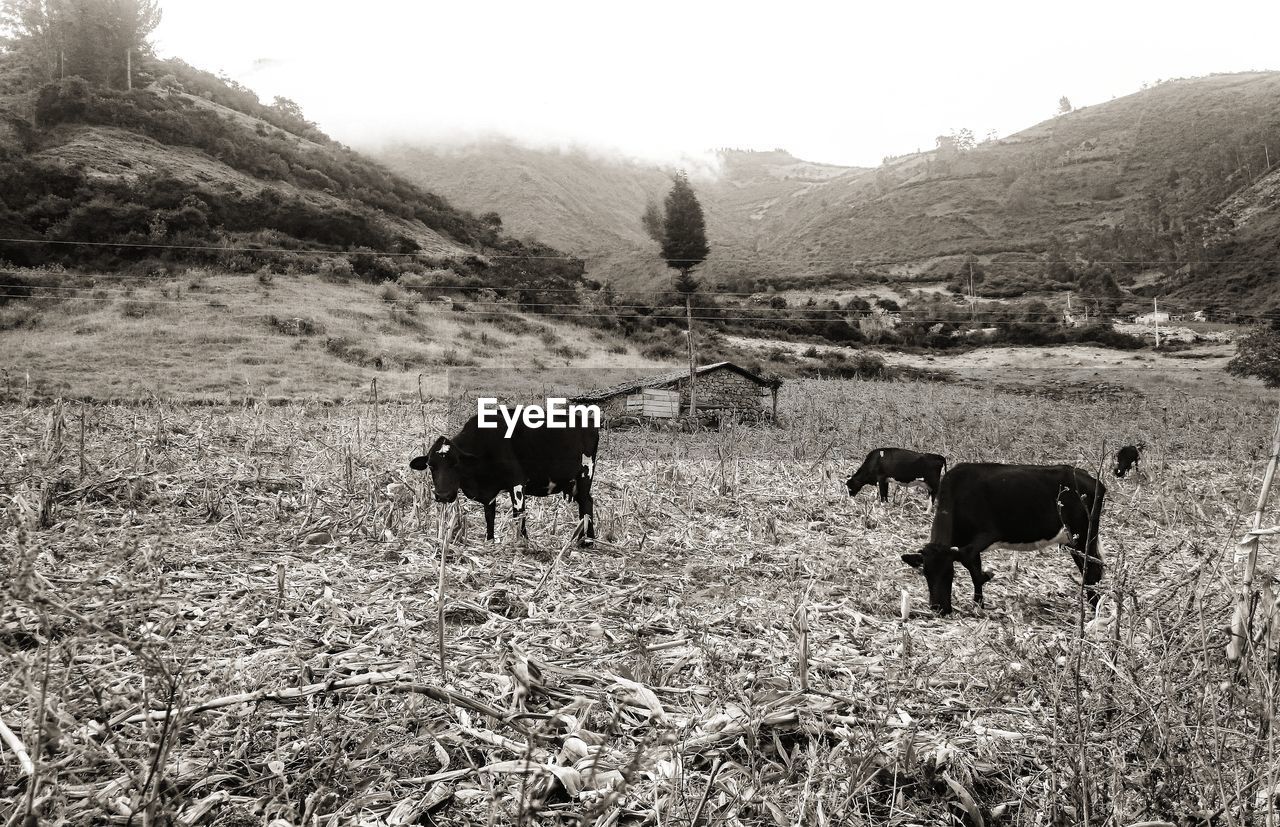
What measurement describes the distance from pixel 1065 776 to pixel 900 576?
12.0 ft

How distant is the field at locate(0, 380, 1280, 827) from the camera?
8.23ft

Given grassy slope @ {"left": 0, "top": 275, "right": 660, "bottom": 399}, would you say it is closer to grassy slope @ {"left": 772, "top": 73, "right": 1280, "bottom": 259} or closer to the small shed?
the small shed

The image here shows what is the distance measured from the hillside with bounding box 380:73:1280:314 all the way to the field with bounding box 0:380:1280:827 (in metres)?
79.3

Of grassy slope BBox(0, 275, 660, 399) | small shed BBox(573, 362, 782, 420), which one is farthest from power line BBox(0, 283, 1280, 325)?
small shed BBox(573, 362, 782, 420)

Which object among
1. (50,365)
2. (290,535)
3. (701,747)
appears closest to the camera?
(701,747)

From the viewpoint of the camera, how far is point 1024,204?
136m

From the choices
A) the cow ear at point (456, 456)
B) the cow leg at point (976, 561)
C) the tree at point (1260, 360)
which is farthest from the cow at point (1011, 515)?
the tree at point (1260, 360)

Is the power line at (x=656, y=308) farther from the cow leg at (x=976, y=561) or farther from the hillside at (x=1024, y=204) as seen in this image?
the cow leg at (x=976, y=561)

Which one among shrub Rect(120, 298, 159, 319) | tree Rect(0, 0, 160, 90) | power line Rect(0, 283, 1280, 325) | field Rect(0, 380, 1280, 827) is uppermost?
tree Rect(0, 0, 160, 90)

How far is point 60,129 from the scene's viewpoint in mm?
54188

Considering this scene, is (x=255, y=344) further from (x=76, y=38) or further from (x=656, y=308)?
(x=76, y=38)

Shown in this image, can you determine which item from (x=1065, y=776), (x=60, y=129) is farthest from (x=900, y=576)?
(x=60, y=129)

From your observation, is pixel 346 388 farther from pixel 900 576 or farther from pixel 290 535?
pixel 900 576

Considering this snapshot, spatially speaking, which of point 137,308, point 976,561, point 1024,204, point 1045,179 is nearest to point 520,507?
point 976,561
